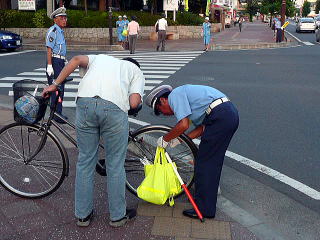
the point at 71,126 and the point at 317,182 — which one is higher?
the point at 71,126

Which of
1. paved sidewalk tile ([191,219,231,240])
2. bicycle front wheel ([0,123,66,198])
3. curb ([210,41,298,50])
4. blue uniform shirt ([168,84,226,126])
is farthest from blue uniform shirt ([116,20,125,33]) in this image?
paved sidewalk tile ([191,219,231,240])

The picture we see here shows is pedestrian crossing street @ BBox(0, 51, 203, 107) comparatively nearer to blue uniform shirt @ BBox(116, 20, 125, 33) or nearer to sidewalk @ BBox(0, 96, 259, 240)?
blue uniform shirt @ BBox(116, 20, 125, 33)

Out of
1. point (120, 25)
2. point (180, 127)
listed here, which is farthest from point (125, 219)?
point (120, 25)

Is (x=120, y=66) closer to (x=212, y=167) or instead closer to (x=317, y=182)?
(x=212, y=167)

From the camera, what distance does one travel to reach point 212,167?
140 inches

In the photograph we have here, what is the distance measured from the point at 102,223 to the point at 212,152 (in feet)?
3.69

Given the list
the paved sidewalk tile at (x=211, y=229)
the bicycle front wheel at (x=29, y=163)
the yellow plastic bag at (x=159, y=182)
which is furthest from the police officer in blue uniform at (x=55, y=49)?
the paved sidewalk tile at (x=211, y=229)

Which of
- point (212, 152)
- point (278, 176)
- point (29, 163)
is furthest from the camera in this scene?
point (278, 176)

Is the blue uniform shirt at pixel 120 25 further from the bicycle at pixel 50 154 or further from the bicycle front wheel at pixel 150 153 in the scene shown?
the bicycle front wheel at pixel 150 153

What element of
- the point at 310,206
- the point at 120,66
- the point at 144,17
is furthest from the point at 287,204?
the point at 144,17

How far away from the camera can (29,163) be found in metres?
4.10

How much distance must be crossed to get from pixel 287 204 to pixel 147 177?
1410 mm

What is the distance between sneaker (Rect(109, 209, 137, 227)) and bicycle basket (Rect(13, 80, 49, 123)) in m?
1.17

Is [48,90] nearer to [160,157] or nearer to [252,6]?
[160,157]
